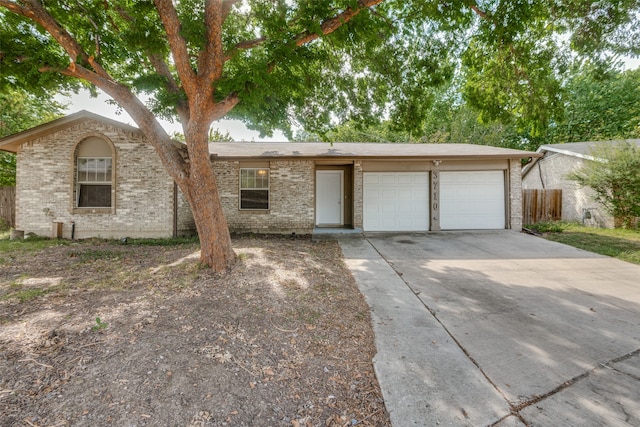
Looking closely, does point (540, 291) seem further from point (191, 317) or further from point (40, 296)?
point (40, 296)

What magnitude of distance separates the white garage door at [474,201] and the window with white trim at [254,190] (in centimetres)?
683

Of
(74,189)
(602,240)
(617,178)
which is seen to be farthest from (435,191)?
(74,189)

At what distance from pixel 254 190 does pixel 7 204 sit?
10033 mm

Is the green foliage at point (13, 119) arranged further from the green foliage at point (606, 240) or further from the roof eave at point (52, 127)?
the green foliage at point (606, 240)

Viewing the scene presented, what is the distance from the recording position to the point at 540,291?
180 inches

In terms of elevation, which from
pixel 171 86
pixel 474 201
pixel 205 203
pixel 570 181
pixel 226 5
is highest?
pixel 226 5

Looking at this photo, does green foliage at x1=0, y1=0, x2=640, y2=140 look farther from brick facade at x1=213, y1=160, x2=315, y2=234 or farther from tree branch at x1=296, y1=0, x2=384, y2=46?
brick facade at x1=213, y1=160, x2=315, y2=234

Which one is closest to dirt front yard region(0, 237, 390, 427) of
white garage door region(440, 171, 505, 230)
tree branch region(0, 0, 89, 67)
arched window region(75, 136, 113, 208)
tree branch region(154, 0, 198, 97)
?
tree branch region(154, 0, 198, 97)

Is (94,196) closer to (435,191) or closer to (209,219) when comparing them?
(209,219)

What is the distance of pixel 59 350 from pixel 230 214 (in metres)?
7.68

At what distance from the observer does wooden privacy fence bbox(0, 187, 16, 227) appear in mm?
10641

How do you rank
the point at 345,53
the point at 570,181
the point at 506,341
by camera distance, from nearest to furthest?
the point at 506,341 < the point at 345,53 < the point at 570,181

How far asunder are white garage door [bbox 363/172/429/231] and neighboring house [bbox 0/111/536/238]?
0.13ft

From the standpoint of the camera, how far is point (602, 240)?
8758 millimetres
